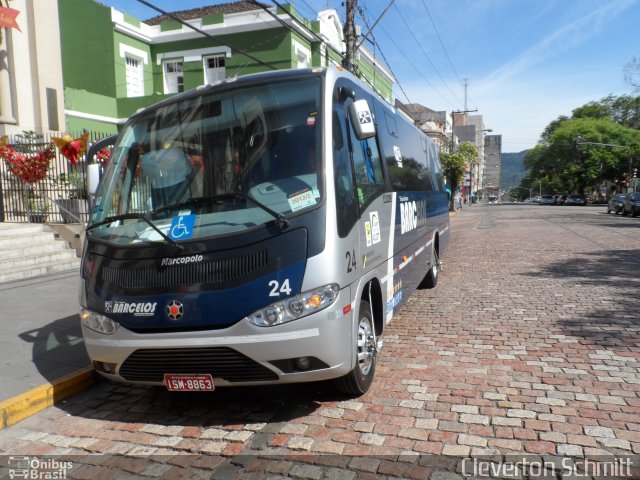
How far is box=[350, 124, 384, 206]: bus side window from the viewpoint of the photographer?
4445 mm

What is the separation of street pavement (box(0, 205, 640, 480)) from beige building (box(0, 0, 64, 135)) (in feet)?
42.3

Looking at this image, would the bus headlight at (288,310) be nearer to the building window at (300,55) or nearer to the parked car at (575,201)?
the building window at (300,55)

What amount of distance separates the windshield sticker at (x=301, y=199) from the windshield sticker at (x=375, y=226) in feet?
3.42

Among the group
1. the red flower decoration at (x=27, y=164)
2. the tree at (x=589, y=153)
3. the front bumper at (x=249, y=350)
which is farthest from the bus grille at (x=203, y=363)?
the tree at (x=589, y=153)

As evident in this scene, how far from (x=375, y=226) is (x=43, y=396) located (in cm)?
331

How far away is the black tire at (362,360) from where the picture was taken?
161 inches

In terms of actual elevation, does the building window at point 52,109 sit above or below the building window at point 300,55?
below

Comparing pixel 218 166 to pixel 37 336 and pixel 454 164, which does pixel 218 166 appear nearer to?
pixel 37 336

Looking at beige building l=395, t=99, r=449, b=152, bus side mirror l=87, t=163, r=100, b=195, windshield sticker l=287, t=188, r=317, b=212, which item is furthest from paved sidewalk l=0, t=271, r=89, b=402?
beige building l=395, t=99, r=449, b=152

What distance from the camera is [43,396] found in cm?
443

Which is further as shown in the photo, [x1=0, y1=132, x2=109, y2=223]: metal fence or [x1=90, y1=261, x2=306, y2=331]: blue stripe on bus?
[x1=0, y1=132, x2=109, y2=223]: metal fence

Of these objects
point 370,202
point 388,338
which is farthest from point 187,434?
point 388,338

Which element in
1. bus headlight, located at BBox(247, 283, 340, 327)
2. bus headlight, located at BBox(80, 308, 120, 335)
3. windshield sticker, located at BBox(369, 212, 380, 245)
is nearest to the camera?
bus headlight, located at BBox(247, 283, 340, 327)

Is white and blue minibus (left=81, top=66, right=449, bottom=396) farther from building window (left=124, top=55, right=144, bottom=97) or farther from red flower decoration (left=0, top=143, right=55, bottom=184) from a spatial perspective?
building window (left=124, top=55, right=144, bottom=97)
